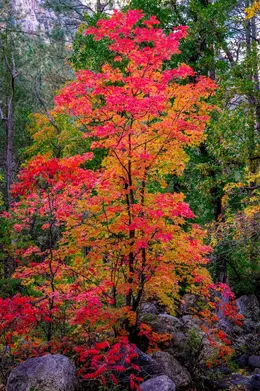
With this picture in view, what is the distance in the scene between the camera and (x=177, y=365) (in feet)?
24.3

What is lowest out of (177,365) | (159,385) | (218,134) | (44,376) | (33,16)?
(177,365)

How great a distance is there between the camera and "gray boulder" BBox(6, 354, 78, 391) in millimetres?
5348

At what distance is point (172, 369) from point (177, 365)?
22 centimetres

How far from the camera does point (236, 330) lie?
12.8 meters

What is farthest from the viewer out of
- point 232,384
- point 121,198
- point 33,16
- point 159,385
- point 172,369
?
point 33,16

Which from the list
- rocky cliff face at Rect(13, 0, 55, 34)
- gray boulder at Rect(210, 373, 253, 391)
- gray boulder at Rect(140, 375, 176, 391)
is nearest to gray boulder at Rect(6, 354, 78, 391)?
gray boulder at Rect(140, 375, 176, 391)

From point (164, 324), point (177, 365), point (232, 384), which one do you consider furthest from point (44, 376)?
point (232, 384)

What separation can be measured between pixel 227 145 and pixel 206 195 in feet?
8.97

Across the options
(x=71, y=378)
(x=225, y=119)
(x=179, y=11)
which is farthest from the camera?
(x=179, y=11)

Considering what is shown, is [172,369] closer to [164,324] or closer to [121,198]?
[164,324]

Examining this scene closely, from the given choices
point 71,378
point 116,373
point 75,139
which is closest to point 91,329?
point 116,373

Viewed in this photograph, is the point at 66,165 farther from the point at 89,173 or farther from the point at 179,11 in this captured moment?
the point at 179,11

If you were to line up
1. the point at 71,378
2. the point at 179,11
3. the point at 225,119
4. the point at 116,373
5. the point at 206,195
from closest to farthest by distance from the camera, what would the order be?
the point at 71,378 < the point at 116,373 < the point at 225,119 < the point at 206,195 < the point at 179,11

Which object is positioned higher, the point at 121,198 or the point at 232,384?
the point at 121,198
